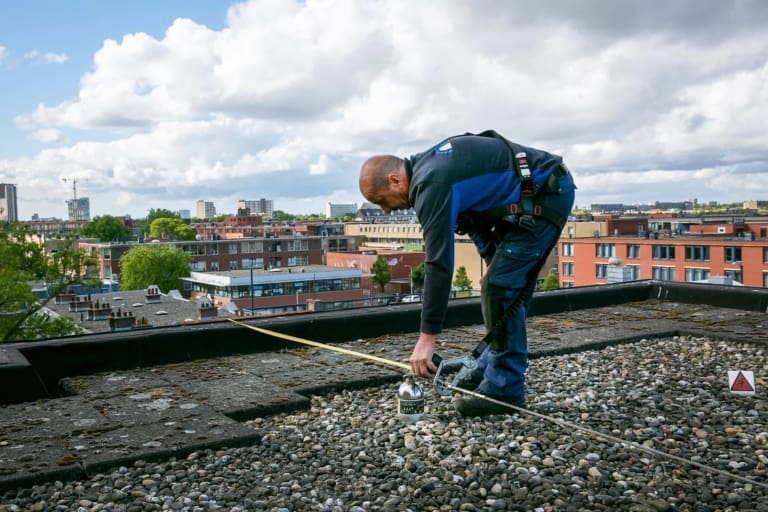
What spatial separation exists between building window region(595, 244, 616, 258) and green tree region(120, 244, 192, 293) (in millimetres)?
44368

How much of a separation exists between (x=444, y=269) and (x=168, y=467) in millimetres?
1509

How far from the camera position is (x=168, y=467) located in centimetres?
310

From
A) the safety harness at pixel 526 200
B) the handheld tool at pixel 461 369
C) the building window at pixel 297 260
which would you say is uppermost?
the safety harness at pixel 526 200

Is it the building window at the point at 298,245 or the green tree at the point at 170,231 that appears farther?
the green tree at the point at 170,231

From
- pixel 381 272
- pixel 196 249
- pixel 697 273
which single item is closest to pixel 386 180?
pixel 697 273

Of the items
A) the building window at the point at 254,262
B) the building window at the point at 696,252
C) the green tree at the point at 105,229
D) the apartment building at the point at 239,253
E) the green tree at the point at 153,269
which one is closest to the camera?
the building window at the point at 696,252

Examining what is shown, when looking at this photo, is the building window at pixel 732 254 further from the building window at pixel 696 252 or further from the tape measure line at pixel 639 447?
the tape measure line at pixel 639 447

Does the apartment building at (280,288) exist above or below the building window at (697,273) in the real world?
below

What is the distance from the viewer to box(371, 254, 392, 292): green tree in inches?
3108

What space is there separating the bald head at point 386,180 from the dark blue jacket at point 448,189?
0.05 metres

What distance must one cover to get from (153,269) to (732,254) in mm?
57498

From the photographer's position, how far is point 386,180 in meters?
3.59

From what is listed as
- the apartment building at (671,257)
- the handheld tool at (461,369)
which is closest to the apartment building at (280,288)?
the apartment building at (671,257)

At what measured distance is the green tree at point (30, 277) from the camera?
28312mm
